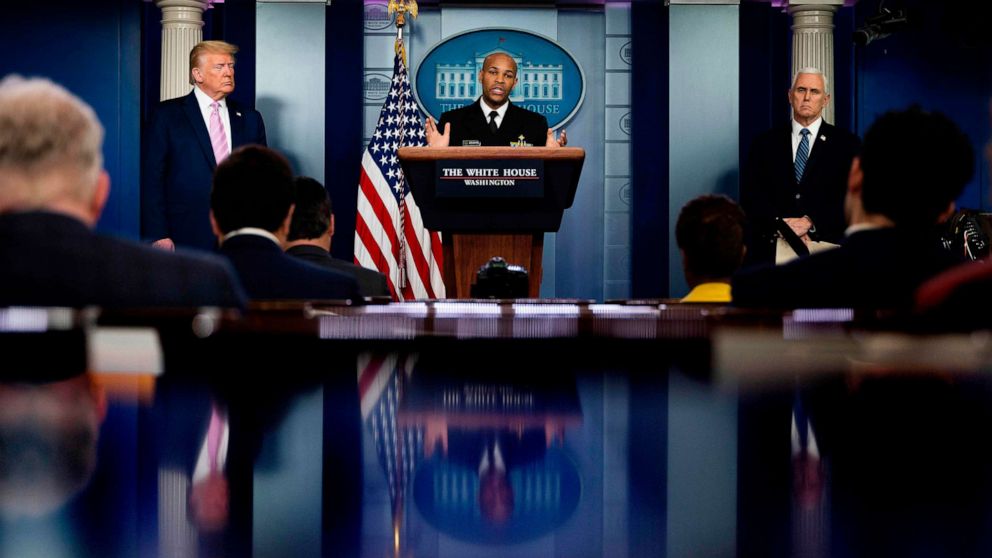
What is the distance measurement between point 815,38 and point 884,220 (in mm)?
5241

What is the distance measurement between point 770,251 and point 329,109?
2734 mm

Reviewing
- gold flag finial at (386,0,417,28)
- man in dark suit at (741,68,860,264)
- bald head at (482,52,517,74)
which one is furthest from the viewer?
gold flag finial at (386,0,417,28)

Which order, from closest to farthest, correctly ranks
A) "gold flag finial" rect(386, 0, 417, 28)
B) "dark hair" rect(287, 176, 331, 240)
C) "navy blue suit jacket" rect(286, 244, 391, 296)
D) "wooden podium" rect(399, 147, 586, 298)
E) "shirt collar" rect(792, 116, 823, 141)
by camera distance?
"navy blue suit jacket" rect(286, 244, 391, 296), "dark hair" rect(287, 176, 331, 240), "wooden podium" rect(399, 147, 586, 298), "shirt collar" rect(792, 116, 823, 141), "gold flag finial" rect(386, 0, 417, 28)

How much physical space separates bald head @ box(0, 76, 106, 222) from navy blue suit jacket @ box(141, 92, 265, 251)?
11.8 feet

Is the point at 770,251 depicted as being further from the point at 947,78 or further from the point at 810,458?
the point at 810,458

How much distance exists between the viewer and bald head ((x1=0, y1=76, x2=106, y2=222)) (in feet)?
4.13

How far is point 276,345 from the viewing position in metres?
0.78

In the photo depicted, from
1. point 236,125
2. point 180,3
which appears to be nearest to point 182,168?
point 236,125

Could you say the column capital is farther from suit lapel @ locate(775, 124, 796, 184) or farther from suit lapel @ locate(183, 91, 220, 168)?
suit lapel @ locate(775, 124, 796, 184)

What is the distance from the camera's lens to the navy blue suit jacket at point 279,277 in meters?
1.98

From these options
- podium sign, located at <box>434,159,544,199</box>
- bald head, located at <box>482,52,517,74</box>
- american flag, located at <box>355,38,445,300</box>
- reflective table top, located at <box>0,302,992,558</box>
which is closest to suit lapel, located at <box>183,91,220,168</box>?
american flag, located at <box>355,38,445,300</box>

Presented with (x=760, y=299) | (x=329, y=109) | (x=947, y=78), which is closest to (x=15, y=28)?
(x=329, y=109)

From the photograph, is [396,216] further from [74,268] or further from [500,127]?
[74,268]

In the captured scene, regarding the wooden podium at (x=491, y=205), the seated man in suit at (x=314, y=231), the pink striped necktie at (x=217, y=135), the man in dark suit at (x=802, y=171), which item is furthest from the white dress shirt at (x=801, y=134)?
the seated man in suit at (x=314, y=231)
